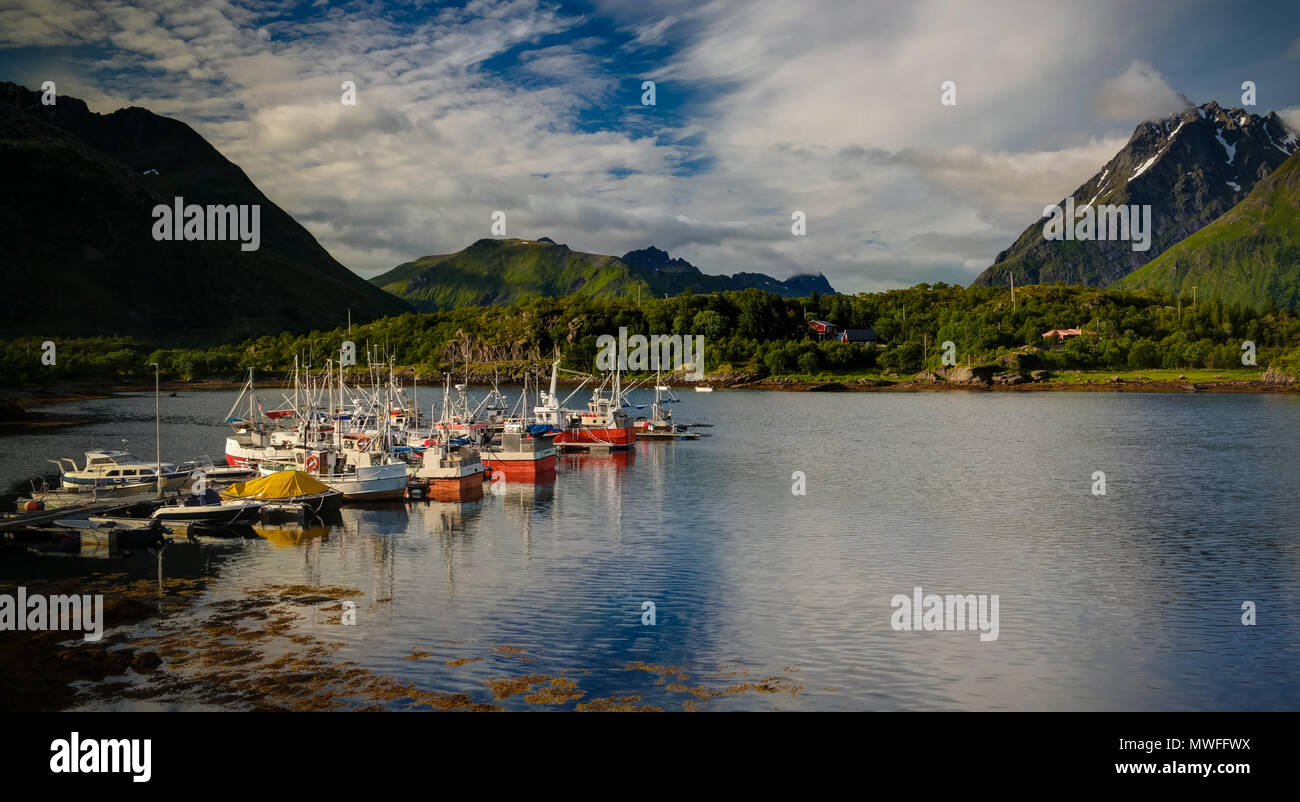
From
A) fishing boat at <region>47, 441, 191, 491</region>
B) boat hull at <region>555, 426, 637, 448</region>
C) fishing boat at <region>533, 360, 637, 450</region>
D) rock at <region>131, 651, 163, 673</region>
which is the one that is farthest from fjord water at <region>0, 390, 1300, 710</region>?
fishing boat at <region>47, 441, 191, 491</region>

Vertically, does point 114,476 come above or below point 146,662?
above

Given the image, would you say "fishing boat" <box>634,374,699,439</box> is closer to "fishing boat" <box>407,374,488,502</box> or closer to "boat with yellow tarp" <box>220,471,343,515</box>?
"fishing boat" <box>407,374,488,502</box>

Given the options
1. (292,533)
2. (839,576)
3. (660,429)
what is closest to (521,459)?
(292,533)

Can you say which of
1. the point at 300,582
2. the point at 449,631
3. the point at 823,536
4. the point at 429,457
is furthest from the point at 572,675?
the point at 429,457

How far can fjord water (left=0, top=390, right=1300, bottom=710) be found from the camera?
32.2 metres

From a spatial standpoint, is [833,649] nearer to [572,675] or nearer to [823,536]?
[572,675]

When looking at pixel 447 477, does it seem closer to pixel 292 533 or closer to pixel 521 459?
pixel 521 459

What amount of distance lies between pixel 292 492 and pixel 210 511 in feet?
17.9

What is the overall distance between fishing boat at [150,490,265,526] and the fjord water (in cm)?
398

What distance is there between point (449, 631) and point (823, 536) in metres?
28.7

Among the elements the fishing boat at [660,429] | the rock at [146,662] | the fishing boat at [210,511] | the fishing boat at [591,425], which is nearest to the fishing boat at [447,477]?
the fishing boat at [210,511]

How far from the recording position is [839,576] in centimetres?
4762

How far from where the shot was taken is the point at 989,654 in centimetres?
3475

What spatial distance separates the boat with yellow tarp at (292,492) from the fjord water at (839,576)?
2096 millimetres
